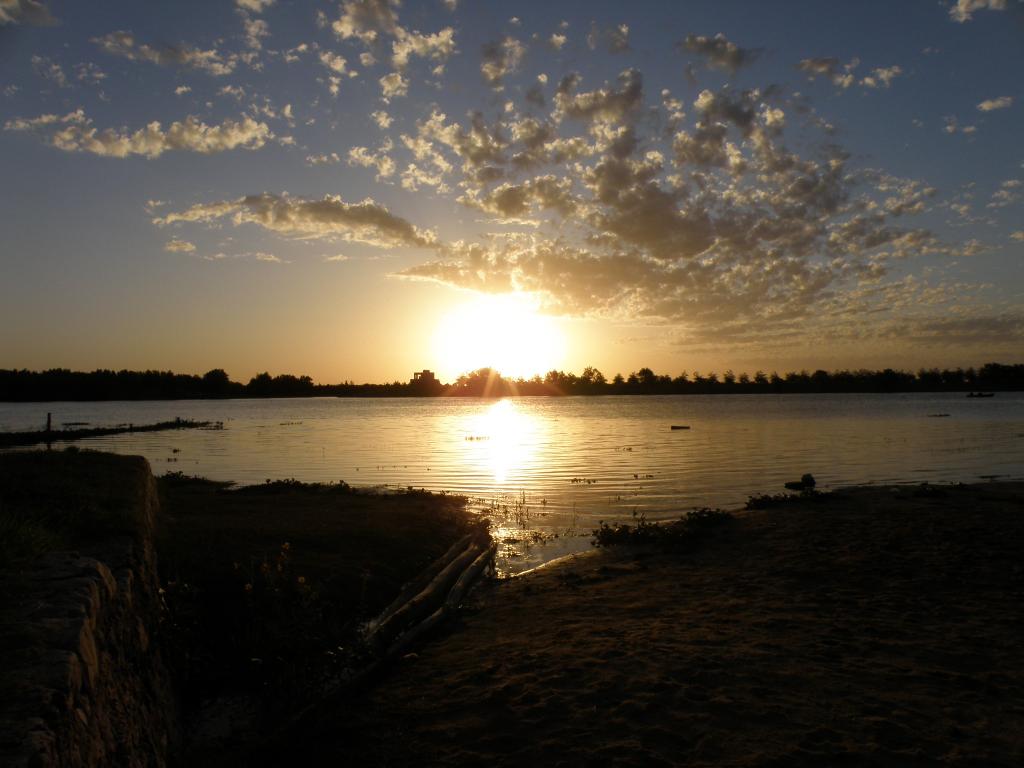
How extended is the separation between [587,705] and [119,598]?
544 centimetres

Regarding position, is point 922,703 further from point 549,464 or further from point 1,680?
point 549,464

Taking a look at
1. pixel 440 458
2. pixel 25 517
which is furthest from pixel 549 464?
pixel 25 517

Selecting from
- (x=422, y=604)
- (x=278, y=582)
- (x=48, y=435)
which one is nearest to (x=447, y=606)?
(x=422, y=604)

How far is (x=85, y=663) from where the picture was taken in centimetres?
462

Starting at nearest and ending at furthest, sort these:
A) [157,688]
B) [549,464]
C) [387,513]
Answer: [157,688]
[387,513]
[549,464]

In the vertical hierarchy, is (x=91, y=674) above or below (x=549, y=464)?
above

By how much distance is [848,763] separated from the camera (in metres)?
6.27

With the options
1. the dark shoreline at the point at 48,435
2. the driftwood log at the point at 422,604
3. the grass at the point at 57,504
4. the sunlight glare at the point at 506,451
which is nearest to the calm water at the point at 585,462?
the sunlight glare at the point at 506,451

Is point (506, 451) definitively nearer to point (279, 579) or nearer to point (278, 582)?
point (278, 582)

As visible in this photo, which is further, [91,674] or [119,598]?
[119,598]

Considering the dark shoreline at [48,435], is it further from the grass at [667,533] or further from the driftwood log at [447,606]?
the grass at [667,533]

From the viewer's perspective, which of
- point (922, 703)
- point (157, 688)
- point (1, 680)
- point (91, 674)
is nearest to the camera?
point (1, 680)

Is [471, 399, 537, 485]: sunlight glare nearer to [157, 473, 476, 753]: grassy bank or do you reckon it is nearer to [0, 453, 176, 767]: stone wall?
[157, 473, 476, 753]: grassy bank

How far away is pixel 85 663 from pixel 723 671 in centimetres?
740
